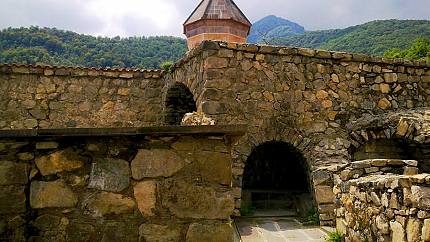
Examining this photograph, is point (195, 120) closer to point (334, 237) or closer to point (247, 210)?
point (247, 210)

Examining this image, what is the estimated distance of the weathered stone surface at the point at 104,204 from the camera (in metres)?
2.14

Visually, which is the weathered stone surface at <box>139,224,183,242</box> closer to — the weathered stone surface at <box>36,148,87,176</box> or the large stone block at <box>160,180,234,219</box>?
the large stone block at <box>160,180,234,219</box>

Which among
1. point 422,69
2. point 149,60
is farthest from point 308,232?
point 149,60

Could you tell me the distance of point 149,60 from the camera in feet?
85.6

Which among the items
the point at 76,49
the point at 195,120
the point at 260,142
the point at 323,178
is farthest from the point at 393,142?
the point at 76,49

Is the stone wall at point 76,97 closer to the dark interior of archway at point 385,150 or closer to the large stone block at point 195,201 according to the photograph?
the dark interior of archway at point 385,150

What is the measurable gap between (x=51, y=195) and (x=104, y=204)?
0.32 metres

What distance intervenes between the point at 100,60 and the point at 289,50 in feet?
61.3

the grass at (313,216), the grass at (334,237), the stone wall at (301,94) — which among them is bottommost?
the grass at (334,237)

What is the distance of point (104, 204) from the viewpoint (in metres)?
2.15

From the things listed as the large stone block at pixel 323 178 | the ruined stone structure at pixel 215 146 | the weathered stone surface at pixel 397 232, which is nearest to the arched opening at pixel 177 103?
the ruined stone structure at pixel 215 146

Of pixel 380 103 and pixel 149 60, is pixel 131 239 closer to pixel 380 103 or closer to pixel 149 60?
pixel 380 103

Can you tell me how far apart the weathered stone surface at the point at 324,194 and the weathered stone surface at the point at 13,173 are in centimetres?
493

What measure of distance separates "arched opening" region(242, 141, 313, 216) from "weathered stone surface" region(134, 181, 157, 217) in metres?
4.70
